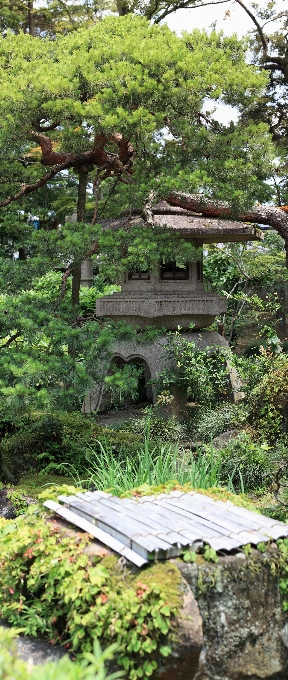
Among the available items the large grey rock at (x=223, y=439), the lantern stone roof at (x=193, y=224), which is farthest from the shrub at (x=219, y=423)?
the lantern stone roof at (x=193, y=224)

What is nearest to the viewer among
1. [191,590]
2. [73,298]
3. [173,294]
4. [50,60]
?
[191,590]

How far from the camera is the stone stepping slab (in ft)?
12.1

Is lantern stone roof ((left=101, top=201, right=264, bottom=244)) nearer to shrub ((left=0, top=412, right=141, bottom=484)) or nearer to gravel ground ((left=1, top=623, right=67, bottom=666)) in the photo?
shrub ((left=0, top=412, right=141, bottom=484))

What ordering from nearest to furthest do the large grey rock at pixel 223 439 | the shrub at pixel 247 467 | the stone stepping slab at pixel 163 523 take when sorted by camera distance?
the stone stepping slab at pixel 163 523 → the shrub at pixel 247 467 → the large grey rock at pixel 223 439

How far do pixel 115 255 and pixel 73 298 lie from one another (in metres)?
1.55

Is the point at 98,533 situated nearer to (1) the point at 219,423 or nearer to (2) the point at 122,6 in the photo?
(1) the point at 219,423

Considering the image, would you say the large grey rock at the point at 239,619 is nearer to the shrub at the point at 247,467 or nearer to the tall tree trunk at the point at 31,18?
the shrub at the point at 247,467

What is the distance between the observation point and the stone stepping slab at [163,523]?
3.68 meters

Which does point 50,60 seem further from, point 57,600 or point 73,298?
point 57,600

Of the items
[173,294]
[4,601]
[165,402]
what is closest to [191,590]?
[4,601]

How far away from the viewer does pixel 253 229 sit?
35.4ft

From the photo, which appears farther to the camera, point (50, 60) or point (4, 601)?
point (50, 60)

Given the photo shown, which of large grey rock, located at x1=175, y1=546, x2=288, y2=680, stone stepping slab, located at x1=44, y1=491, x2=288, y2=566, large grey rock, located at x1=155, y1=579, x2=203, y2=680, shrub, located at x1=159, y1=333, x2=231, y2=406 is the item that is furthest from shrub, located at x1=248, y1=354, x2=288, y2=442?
large grey rock, located at x1=155, y1=579, x2=203, y2=680

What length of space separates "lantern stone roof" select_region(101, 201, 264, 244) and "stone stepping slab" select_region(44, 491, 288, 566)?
20.8ft
